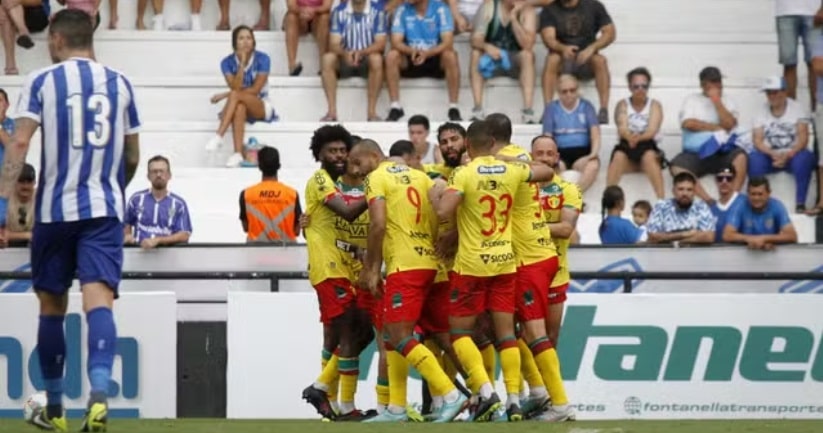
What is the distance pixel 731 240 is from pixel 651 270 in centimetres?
104

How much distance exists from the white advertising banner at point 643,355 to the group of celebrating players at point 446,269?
1.78m

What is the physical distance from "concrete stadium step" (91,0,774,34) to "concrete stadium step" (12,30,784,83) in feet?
0.40

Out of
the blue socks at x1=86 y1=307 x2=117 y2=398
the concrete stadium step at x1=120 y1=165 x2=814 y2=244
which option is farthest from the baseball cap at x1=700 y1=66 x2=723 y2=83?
the blue socks at x1=86 y1=307 x2=117 y2=398

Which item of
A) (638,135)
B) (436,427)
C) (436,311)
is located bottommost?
(436,427)

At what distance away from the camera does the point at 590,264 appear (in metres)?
17.3

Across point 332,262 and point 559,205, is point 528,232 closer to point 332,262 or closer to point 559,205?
point 559,205

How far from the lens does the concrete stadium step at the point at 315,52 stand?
22.8 m

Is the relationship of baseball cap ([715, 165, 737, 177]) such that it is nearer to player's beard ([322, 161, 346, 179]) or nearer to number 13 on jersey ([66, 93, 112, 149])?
player's beard ([322, 161, 346, 179])

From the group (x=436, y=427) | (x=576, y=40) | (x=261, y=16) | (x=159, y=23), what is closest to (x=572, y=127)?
(x=576, y=40)

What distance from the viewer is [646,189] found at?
21094 millimetres

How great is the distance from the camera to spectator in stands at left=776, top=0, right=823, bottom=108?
21375mm

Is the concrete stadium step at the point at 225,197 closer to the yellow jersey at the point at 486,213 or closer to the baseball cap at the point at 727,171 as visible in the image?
the baseball cap at the point at 727,171

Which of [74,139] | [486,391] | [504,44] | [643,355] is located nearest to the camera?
[74,139]

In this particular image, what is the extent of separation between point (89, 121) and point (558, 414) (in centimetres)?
436
